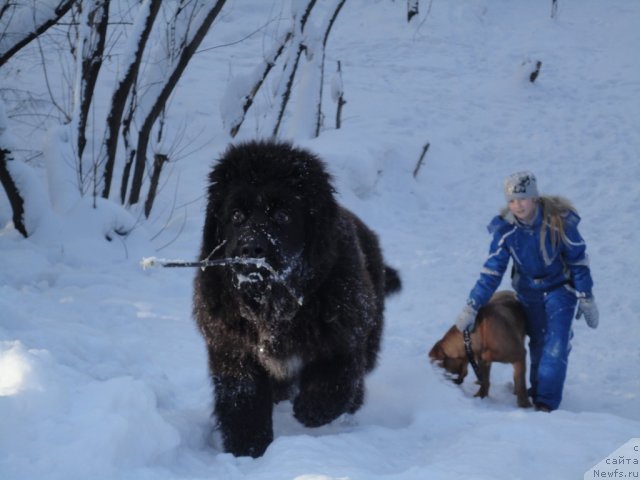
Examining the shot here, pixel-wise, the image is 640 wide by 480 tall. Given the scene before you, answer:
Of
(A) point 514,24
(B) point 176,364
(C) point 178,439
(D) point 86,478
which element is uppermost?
(A) point 514,24

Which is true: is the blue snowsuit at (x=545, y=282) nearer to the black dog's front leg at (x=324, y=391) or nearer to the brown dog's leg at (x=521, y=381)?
the brown dog's leg at (x=521, y=381)

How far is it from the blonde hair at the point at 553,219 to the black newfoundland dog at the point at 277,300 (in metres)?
1.64

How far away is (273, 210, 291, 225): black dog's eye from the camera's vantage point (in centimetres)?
361

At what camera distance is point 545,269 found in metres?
4.95

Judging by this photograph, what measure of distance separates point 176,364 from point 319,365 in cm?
155

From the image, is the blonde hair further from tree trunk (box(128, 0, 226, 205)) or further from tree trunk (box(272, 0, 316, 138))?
tree trunk (box(272, 0, 316, 138))

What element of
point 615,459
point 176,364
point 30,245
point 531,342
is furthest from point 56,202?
point 615,459

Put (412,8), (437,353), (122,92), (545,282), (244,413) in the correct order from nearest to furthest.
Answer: (244,413), (545,282), (437,353), (122,92), (412,8)

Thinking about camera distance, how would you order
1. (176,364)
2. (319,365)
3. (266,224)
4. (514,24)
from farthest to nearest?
(514,24), (176,364), (319,365), (266,224)

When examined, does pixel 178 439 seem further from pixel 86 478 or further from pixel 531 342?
pixel 531 342

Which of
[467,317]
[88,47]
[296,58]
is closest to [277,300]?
[467,317]

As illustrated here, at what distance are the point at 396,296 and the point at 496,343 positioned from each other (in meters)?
1.17

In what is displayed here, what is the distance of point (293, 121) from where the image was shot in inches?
470

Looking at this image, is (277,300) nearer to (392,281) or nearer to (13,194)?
(392,281)
